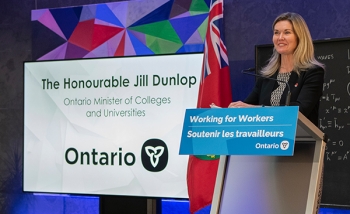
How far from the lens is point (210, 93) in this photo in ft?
12.7

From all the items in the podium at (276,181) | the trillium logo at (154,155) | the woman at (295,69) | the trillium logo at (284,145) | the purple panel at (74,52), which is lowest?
the podium at (276,181)

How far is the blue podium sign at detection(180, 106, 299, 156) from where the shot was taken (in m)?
1.80

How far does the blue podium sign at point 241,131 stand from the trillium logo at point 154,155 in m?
2.18

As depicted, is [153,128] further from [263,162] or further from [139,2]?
[263,162]

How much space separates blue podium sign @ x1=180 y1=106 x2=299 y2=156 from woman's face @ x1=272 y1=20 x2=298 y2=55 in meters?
0.54

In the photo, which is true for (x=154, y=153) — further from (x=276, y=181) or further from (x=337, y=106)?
(x=276, y=181)

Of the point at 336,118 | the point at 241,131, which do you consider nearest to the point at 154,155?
the point at 336,118

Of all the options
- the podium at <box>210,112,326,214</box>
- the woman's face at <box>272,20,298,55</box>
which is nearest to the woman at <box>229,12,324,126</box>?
the woman's face at <box>272,20,298,55</box>

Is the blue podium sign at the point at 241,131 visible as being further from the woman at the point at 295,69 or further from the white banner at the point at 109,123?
the white banner at the point at 109,123

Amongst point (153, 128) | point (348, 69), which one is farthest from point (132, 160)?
point (348, 69)

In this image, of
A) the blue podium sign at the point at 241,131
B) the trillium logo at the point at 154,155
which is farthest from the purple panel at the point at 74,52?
the blue podium sign at the point at 241,131

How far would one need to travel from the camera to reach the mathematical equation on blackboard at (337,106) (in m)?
3.65

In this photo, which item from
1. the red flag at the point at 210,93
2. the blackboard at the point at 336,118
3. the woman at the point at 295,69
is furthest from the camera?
the red flag at the point at 210,93

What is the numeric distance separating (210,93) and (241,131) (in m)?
2.00
